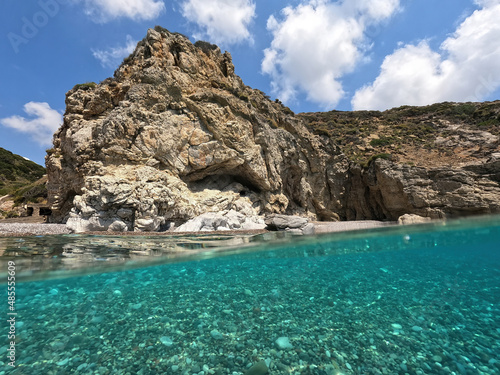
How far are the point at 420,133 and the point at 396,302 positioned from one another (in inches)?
2082

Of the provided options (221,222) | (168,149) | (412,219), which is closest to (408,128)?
(412,219)

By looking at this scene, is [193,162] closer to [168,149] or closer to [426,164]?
[168,149]

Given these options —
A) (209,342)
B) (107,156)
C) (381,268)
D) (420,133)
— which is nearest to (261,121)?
(107,156)

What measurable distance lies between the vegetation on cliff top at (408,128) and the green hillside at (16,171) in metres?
61.9

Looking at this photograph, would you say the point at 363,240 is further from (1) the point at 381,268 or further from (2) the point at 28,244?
(2) the point at 28,244

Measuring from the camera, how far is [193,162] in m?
20.3

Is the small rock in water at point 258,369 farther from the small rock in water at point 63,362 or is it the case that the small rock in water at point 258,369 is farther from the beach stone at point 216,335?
the small rock in water at point 63,362

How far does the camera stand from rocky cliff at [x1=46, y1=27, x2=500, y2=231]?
55.0 feet

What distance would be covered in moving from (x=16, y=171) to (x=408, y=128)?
9185 centimetres

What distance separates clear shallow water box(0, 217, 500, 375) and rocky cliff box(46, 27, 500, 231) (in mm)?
7323

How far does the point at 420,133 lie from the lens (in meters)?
45.4

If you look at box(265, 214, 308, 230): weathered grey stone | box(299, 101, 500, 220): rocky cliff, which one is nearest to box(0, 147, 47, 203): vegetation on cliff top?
box(265, 214, 308, 230): weathered grey stone

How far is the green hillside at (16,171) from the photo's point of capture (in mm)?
47188

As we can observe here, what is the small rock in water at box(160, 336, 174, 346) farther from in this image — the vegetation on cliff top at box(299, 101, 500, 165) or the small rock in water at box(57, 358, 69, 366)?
the vegetation on cliff top at box(299, 101, 500, 165)
